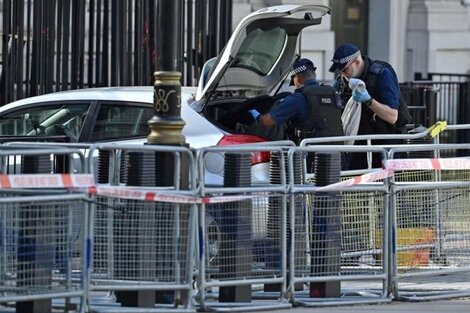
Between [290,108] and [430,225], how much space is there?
1917mm

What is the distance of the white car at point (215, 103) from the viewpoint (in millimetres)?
12594

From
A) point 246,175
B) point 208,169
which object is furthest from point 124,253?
point 208,169

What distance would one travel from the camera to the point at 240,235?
10.3 metres

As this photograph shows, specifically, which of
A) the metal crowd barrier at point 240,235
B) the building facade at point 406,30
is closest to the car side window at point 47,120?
the metal crowd barrier at point 240,235

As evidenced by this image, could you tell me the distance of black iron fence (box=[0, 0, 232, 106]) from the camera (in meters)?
16.5

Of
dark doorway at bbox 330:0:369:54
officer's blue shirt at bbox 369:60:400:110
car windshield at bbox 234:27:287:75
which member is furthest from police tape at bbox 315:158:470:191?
dark doorway at bbox 330:0:369:54

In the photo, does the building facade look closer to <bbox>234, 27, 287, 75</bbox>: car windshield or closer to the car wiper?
<bbox>234, 27, 287, 75</bbox>: car windshield

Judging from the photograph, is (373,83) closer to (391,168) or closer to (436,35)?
(391,168)

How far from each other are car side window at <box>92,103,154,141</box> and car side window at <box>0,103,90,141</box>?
0.53 feet

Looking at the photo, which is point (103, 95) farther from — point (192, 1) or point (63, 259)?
point (192, 1)

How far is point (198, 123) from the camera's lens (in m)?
12.7

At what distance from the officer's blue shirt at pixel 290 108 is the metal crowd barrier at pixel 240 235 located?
197 centimetres

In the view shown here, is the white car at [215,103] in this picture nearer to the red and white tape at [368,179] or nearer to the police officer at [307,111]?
the police officer at [307,111]

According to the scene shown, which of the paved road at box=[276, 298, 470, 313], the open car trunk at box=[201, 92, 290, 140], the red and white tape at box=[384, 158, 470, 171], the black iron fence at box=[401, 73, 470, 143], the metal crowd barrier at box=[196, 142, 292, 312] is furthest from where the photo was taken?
the black iron fence at box=[401, 73, 470, 143]
